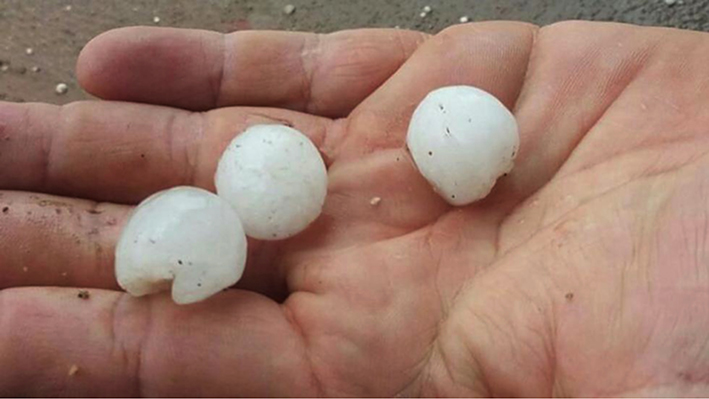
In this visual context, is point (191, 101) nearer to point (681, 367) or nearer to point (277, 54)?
point (277, 54)

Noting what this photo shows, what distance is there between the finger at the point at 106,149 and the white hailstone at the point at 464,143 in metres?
0.24

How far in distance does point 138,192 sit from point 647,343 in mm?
600

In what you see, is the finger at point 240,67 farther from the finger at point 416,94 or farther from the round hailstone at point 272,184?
the round hailstone at point 272,184

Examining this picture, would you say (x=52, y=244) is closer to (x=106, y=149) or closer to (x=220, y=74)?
(x=106, y=149)

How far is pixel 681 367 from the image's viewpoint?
0.78 metres

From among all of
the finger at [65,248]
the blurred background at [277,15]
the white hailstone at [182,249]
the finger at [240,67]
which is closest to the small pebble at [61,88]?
the blurred background at [277,15]

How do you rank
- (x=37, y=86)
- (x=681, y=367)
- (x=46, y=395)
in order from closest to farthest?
(x=681, y=367), (x=46, y=395), (x=37, y=86)

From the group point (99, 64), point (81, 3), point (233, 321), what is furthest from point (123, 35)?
point (81, 3)

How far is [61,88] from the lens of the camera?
1566 mm

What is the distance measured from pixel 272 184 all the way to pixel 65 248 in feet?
0.76

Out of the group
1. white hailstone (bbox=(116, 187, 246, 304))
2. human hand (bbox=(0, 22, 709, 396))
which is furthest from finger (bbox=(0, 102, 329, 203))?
white hailstone (bbox=(116, 187, 246, 304))

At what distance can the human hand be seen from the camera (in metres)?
0.85

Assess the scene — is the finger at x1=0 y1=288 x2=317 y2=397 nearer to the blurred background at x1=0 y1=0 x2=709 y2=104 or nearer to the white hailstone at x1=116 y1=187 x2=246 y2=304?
the white hailstone at x1=116 y1=187 x2=246 y2=304

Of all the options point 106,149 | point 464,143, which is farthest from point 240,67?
point 464,143
